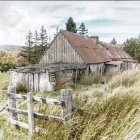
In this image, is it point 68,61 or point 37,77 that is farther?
point 68,61

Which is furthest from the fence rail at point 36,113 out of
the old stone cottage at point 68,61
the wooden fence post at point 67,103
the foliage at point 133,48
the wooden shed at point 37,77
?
the foliage at point 133,48

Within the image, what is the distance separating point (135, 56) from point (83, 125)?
52499mm

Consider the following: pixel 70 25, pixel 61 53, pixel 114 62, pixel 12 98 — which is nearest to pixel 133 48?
pixel 70 25

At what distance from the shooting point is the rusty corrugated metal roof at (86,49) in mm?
28984

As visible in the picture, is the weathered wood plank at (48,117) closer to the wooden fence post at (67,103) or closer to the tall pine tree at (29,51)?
the wooden fence post at (67,103)

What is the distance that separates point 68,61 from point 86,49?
8.50 ft

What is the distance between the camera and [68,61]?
2970 centimetres

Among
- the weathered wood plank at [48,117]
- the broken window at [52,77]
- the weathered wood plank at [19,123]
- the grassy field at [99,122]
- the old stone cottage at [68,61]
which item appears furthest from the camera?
the old stone cottage at [68,61]

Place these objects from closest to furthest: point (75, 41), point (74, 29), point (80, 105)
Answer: point (80, 105) < point (75, 41) < point (74, 29)

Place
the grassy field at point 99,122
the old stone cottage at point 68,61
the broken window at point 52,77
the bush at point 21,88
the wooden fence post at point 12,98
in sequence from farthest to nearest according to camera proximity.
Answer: the old stone cottage at point 68,61, the broken window at point 52,77, the bush at point 21,88, the wooden fence post at point 12,98, the grassy field at point 99,122

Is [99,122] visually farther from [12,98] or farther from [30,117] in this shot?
[12,98]

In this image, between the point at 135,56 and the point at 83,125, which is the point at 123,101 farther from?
the point at 135,56

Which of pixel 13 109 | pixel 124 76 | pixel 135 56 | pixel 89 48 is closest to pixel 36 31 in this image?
pixel 135 56

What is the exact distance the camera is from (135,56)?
186ft
